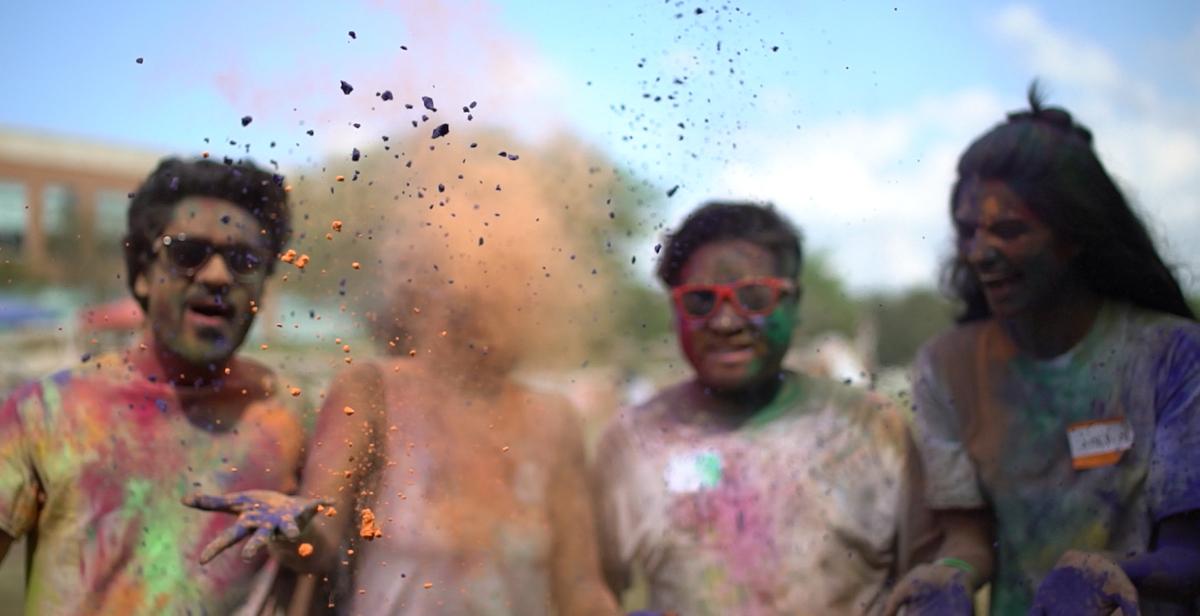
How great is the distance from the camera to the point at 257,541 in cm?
246

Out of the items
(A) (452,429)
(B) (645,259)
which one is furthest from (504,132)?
(A) (452,429)

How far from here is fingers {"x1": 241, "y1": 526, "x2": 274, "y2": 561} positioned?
7.99ft

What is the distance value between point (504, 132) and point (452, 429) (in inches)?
28.3

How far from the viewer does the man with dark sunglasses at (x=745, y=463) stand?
9.12 feet

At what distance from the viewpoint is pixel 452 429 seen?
2.80 m

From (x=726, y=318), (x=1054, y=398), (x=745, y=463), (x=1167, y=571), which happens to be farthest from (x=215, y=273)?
Answer: (x=1167, y=571)

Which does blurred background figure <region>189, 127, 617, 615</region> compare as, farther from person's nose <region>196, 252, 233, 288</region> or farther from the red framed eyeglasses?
person's nose <region>196, 252, 233, 288</region>

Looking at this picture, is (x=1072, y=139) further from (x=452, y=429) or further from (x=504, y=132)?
(x=452, y=429)

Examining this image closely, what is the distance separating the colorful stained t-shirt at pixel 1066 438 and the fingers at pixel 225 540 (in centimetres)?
160

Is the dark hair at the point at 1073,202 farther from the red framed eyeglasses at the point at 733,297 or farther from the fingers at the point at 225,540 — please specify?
the fingers at the point at 225,540

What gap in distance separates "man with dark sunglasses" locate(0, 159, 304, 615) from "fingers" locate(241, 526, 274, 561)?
0.31 metres

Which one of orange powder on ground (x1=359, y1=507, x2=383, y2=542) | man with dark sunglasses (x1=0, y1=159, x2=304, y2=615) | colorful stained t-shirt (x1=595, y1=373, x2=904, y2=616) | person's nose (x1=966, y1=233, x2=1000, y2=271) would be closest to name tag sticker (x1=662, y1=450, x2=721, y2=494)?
colorful stained t-shirt (x1=595, y1=373, x2=904, y2=616)

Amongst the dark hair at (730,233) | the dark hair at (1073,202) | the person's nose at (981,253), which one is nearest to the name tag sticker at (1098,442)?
the dark hair at (1073,202)

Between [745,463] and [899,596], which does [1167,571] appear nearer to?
[899,596]
